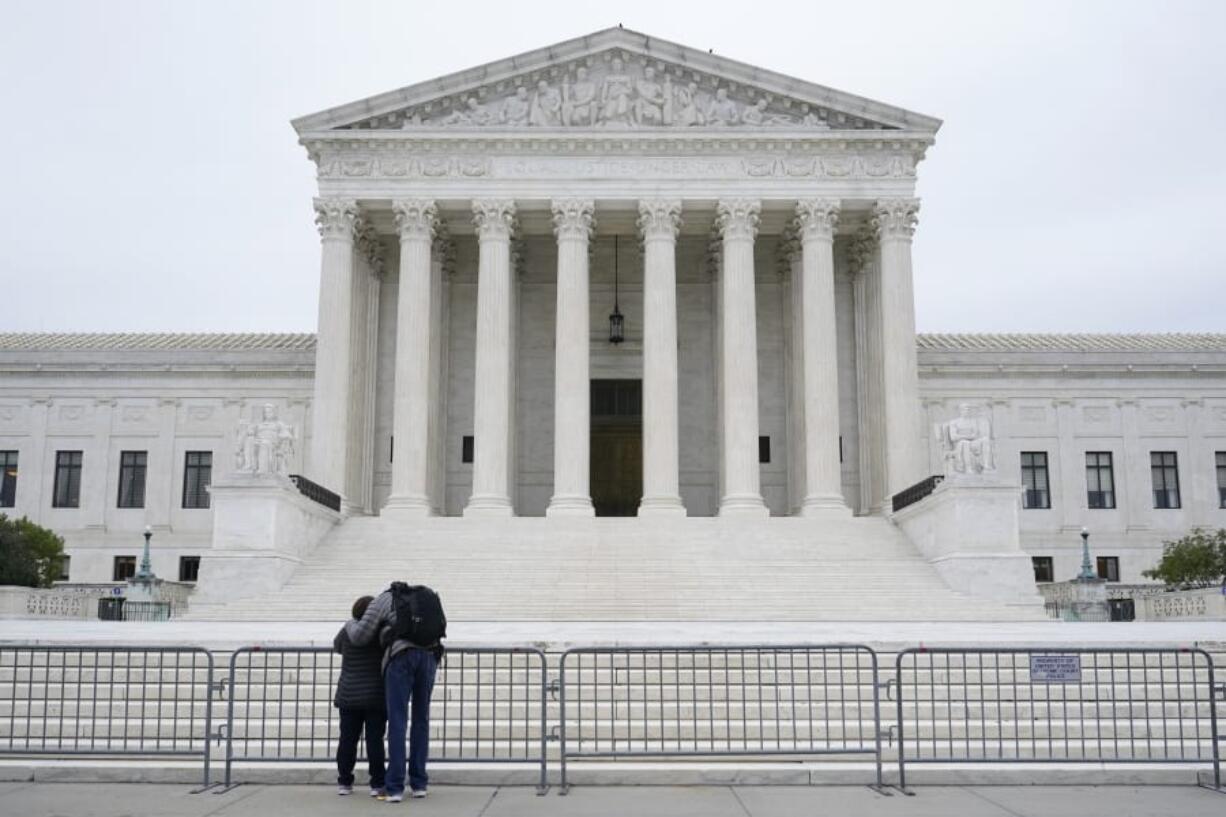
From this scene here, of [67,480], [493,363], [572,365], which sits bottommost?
[67,480]

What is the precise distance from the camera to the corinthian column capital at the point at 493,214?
41.9 metres

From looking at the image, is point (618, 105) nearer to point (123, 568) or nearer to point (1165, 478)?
point (123, 568)

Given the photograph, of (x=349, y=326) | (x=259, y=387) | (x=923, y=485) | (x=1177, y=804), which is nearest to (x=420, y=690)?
(x=1177, y=804)

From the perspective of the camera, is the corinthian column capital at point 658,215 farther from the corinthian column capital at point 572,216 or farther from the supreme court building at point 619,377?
the corinthian column capital at point 572,216

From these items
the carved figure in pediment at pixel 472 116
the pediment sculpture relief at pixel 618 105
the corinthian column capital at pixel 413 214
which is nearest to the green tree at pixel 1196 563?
the pediment sculpture relief at pixel 618 105

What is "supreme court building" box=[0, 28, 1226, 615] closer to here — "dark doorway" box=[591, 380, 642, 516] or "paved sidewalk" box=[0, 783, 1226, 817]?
"dark doorway" box=[591, 380, 642, 516]

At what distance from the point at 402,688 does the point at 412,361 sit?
29.7 meters

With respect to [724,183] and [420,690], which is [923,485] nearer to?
[724,183]

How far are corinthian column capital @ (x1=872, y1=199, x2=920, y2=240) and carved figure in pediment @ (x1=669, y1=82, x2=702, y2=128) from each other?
6.84m

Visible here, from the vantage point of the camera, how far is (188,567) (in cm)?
4944

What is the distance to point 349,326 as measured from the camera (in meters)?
41.9

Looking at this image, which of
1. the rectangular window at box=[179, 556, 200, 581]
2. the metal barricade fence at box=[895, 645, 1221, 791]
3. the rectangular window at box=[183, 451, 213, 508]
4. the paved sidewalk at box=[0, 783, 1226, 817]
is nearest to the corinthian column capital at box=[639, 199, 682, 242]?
the rectangular window at box=[183, 451, 213, 508]

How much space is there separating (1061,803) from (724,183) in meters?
32.4

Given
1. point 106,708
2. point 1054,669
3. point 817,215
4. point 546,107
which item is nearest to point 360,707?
point 106,708
